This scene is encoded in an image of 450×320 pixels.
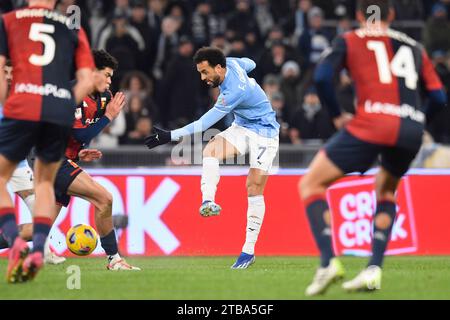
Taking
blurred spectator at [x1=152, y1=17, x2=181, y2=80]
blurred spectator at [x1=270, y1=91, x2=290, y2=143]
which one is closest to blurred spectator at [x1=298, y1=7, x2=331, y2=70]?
blurred spectator at [x1=270, y1=91, x2=290, y2=143]

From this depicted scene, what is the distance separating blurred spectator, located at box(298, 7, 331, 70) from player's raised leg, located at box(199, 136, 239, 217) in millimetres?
8246

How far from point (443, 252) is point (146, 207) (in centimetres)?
433

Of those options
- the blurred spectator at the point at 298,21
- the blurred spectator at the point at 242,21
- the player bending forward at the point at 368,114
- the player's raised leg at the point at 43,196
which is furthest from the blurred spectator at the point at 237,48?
the player bending forward at the point at 368,114

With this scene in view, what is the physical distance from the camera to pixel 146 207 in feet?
51.9

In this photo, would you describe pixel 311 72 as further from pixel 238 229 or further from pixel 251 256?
pixel 251 256

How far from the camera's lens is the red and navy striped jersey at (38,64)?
907cm

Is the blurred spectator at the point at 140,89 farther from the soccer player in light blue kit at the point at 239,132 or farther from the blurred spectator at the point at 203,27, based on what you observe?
the soccer player in light blue kit at the point at 239,132

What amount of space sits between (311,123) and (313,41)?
2651mm

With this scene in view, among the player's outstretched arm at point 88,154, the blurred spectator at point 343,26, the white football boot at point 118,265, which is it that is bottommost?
the white football boot at point 118,265

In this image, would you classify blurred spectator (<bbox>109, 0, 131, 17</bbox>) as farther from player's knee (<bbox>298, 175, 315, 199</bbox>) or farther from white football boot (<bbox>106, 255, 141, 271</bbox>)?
player's knee (<bbox>298, 175, 315, 199</bbox>)

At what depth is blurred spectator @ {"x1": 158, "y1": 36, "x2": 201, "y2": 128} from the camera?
64.1 ft

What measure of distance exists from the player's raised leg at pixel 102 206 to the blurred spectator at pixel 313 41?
376 inches
